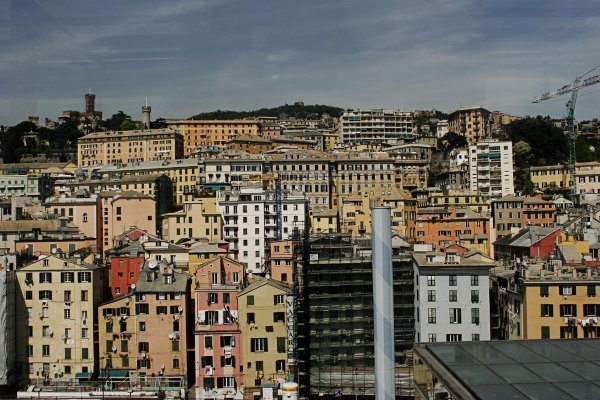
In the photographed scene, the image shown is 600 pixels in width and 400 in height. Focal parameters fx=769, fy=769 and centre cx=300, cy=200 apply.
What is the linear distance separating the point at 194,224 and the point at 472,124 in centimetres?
2503

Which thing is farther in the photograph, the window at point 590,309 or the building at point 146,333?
the building at point 146,333

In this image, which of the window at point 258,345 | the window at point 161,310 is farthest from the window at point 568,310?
the window at point 161,310

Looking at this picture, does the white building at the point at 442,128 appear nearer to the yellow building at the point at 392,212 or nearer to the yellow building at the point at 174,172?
the yellow building at the point at 174,172

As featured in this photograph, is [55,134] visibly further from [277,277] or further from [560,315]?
[560,315]

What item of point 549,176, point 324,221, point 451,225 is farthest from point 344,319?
point 549,176

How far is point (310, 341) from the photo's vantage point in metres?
12.6

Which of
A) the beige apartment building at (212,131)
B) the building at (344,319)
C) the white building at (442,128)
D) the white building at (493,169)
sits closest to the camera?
the building at (344,319)

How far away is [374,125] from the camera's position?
40031mm

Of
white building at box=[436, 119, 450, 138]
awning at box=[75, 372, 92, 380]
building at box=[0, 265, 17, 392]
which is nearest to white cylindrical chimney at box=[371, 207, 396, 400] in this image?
awning at box=[75, 372, 92, 380]

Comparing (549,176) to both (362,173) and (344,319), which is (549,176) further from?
(344,319)

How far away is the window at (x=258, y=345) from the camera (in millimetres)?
12594

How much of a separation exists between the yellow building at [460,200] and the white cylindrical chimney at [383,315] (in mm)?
17232

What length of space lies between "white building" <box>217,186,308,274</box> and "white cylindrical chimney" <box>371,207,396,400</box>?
13.8 metres

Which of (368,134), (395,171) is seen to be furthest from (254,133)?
(395,171)
